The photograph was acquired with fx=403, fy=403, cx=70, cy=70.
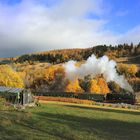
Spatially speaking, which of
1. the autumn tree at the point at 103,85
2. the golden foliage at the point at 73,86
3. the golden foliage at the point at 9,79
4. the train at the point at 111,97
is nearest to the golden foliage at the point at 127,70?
the autumn tree at the point at 103,85

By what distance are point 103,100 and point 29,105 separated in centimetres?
3166

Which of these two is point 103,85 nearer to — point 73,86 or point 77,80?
point 77,80

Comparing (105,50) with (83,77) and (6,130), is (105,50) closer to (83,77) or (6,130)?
(83,77)

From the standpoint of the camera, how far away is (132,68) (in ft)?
432

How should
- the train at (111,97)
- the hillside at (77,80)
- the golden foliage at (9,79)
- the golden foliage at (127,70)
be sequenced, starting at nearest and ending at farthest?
the train at (111,97)
the golden foliage at (9,79)
the hillside at (77,80)
the golden foliage at (127,70)

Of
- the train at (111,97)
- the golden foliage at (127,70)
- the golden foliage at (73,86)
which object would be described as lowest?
the train at (111,97)

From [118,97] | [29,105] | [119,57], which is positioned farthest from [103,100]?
[119,57]

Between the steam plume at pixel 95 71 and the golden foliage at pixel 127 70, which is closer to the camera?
the steam plume at pixel 95 71

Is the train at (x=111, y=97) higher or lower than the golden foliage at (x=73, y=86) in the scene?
lower

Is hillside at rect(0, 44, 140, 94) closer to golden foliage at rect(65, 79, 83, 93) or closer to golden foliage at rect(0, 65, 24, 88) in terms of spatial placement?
golden foliage at rect(65, 79, 83, 93)

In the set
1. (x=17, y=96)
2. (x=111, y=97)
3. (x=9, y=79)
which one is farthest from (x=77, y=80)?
(x=17, y=96)

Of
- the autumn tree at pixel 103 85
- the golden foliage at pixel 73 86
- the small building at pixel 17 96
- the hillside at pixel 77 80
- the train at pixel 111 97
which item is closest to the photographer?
the small building at pixel 17 96

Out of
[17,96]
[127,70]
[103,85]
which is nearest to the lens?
[17,96]

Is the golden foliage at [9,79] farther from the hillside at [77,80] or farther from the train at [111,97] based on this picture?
the train at [111,97]
